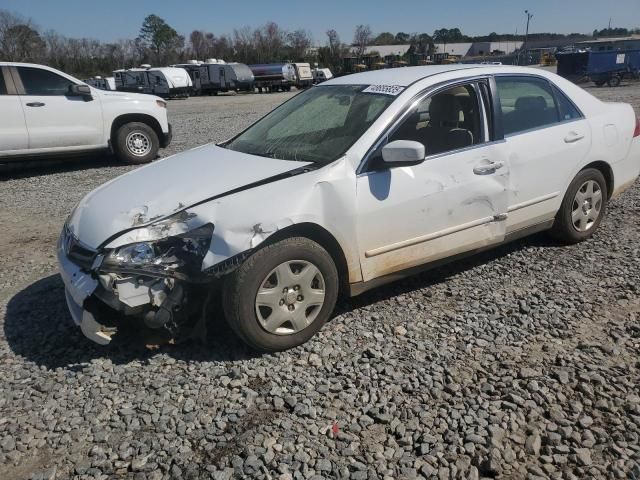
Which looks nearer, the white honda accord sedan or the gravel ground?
the gravel ground

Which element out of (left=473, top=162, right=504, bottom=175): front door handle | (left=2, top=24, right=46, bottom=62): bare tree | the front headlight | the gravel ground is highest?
(left=2, top=24, right=46, bottom=62): bare tree

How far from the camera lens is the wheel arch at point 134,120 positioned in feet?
30.9

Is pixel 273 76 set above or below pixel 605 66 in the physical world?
above

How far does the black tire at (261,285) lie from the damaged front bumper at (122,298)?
0.57ft

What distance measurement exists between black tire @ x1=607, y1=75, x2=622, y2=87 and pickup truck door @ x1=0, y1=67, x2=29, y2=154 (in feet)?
108

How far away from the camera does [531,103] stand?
4418 mm

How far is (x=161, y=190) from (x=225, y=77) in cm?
3974

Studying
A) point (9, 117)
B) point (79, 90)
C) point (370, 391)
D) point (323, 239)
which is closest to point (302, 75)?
point (79, 90)

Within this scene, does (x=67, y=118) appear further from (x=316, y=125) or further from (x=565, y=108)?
(x=565, y=108)

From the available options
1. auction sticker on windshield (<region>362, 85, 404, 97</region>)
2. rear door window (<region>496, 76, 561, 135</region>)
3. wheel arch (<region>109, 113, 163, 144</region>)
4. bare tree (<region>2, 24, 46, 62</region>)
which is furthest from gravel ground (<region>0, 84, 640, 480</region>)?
bare tree (<region>2, 24, 46, 62</region>)

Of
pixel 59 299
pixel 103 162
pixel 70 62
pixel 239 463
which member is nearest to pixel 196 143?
pixel 103 162

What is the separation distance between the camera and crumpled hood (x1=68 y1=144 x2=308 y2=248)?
312 centimetres

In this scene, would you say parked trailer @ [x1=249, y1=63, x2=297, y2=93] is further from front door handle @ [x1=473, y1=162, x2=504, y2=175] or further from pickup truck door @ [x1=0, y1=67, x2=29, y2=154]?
front door handle @ [x1=473, y1=162, x2=504, y2=175]

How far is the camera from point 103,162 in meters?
10.2
